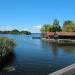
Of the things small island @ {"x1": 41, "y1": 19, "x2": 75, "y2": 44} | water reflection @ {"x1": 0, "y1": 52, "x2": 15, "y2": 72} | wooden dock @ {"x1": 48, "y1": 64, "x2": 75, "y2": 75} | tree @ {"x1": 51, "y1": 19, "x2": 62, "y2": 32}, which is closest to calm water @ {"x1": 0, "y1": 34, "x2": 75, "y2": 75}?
water reflection @ {"x1": 0, "y1": 52, "x2": 15, "y2": 72}

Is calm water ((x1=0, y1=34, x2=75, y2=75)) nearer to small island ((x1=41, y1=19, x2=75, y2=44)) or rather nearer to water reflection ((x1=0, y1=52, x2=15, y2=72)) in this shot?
water reflection ((x1=0, y1=52, x2=15, y2=72))

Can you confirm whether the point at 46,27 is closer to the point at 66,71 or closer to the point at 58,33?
the point at 58,33

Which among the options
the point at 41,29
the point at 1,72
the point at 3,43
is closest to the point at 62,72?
the point at 1,72

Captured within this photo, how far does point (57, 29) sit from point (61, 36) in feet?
89.1

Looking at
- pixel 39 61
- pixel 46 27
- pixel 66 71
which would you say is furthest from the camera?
pixel 46 27

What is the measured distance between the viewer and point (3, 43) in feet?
83.7

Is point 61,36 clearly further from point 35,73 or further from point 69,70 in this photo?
point 69,70

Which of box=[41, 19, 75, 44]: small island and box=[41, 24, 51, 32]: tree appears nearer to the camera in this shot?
box=[41, 19, 75, 44]: small island

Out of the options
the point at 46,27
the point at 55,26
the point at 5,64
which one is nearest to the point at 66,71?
the point at 5,64

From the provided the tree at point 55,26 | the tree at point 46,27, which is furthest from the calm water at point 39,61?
the tree at point 46,27

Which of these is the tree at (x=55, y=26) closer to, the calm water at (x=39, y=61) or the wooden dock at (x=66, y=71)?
the calm water at (x=39, y=61)

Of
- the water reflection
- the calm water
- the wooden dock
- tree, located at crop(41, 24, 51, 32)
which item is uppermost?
tree, located at crop(41, 24, 51, 32)

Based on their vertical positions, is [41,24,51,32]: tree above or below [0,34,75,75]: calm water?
above

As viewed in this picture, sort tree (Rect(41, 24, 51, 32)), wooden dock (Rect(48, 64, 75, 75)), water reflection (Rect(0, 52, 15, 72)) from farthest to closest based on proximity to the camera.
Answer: tree (Rect(41, 24, 51, 32)), water reflection (Rect(0, 52, 15, 72)), wooden dock (Rect(48, 64, 75, 75))
